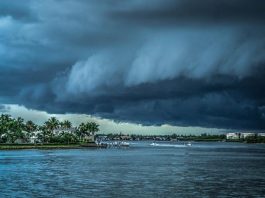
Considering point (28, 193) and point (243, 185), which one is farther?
point (243, 185)

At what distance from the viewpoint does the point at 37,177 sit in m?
83.1

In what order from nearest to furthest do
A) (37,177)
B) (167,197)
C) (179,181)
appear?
1. (167,197)
2. (179,181)
3. (37,177)

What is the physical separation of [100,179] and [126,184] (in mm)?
9590

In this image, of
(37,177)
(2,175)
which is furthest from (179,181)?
(2,175)

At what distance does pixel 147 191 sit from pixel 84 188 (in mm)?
9105

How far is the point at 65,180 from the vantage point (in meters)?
77.4

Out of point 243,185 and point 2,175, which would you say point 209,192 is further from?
point 2,175

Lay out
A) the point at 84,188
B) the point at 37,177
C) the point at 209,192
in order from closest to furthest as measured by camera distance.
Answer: the point at 209,192 < the point at 84,188 < the point at 37,177

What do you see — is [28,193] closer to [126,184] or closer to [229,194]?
[126,184]

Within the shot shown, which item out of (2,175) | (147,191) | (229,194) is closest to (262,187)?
(229,194)

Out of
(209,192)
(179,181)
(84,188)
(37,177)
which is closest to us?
(209,192)

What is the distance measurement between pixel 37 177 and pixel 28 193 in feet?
76.0

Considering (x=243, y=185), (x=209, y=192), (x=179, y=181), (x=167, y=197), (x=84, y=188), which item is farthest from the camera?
(x=179, y=181)

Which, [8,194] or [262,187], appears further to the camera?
[262,187]
